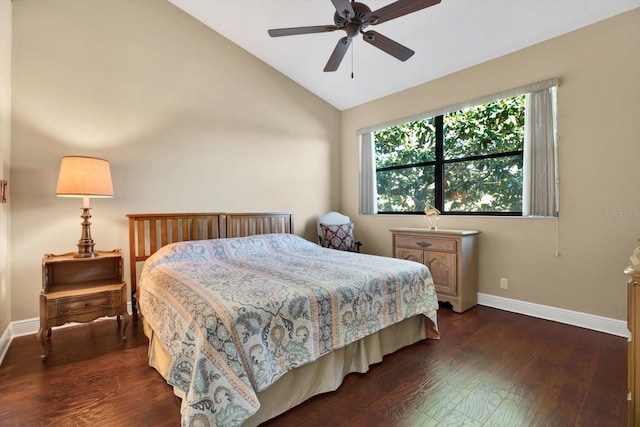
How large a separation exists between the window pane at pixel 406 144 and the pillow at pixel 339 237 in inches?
47.4

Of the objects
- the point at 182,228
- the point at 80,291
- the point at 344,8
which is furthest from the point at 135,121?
the point at 344,8

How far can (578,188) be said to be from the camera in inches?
110

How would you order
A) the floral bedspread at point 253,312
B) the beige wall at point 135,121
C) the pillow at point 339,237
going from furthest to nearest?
the pillow at point 339,237 < the beige wall at point 135,121 < the floral bedspread at point 253,312

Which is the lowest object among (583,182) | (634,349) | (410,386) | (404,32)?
(410,386)

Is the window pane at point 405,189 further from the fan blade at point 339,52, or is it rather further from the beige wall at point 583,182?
the fan blade at point 339,52

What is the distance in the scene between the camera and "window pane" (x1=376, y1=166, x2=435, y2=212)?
13.2 feet

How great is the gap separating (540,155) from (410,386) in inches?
102

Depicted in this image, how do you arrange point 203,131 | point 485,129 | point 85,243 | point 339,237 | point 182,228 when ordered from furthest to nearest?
point 339,237, point 203,131, point 485,129, point 182,228, point 85,243

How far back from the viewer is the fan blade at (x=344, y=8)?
190 centimetres

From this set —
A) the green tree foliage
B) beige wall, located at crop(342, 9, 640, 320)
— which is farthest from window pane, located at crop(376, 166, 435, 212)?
beige wall, located at crop(342, 9, 640, 320)

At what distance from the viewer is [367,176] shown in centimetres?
464

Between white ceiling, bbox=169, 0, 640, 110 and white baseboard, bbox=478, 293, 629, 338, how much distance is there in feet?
8.80

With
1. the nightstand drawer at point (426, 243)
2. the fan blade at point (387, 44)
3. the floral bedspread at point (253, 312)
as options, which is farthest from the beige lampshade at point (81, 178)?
the nightstand drawer at point (426, 243)

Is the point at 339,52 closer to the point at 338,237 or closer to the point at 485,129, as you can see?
the point at 485,129
